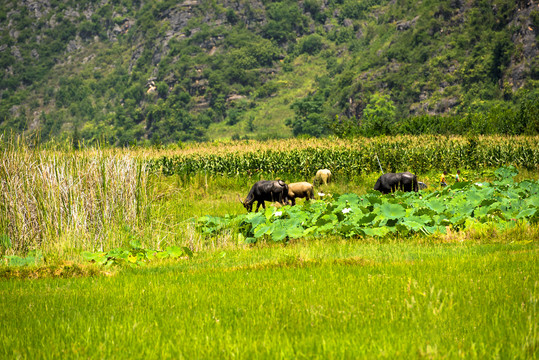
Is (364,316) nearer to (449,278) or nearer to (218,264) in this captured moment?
(449,278)

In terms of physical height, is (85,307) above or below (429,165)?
above

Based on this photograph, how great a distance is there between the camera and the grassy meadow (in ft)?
17.7

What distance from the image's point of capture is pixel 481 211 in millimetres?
13156

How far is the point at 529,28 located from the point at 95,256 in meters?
123

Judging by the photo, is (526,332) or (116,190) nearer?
(526,332)

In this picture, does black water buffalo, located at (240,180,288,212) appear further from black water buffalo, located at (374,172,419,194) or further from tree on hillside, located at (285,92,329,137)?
tree on hillside, located at (285,92,329,137)

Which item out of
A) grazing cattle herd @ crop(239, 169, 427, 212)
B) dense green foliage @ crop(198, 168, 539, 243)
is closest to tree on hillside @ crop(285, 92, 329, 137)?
grazing cattle herd @ crop(239, 169, 427, 212)

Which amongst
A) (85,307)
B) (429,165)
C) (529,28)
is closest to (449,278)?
(85,307)

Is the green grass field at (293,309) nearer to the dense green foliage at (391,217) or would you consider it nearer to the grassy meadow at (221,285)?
the grassy meadow at (221,285)

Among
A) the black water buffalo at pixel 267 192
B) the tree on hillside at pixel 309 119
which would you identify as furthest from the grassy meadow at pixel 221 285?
the tree on hillside at pixel 309 119

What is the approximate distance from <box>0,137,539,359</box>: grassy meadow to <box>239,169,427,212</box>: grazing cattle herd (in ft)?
14.6

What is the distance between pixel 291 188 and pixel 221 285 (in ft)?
45.8

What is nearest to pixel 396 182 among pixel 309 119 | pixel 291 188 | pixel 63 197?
pixel 291 188

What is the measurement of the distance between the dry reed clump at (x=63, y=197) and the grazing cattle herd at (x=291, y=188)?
666 cm
